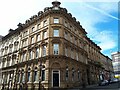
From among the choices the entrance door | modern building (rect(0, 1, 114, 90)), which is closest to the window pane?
modern building (rect(0, 1, 114, 90))

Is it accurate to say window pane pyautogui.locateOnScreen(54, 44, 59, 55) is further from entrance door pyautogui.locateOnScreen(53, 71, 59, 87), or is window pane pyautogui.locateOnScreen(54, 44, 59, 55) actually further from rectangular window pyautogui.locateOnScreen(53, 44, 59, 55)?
entrance door pyautogui.locateOnScreen(53, 71, 59, 87)

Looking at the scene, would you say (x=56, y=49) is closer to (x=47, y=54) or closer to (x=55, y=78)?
(x=47, y=54)

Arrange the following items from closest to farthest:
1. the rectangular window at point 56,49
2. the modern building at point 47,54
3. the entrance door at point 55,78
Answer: the entrance door at point 55,78 < the modern building at point 47,54 < the rectangular window at point 56,49

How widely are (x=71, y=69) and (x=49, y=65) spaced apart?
5207 millimetres

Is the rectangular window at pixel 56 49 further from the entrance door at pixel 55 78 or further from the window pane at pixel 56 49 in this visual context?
the entrance door at pixel 55 78

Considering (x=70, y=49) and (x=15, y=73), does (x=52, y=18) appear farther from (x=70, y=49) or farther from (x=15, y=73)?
(x=15, y=73)

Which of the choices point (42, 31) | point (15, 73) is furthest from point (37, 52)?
point (15, 73)

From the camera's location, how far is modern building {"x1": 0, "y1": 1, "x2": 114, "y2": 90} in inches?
976

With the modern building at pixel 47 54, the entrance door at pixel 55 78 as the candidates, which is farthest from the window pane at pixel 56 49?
the entrance door at pixel 55 78

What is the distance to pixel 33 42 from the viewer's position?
30.5 m

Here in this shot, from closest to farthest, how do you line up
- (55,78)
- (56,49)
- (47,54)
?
1. (55,78)
2. (47,54)
3. (56,49)

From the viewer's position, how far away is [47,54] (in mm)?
25516

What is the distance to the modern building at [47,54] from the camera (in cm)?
2480

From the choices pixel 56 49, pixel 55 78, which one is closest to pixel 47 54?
pixel 56 49
